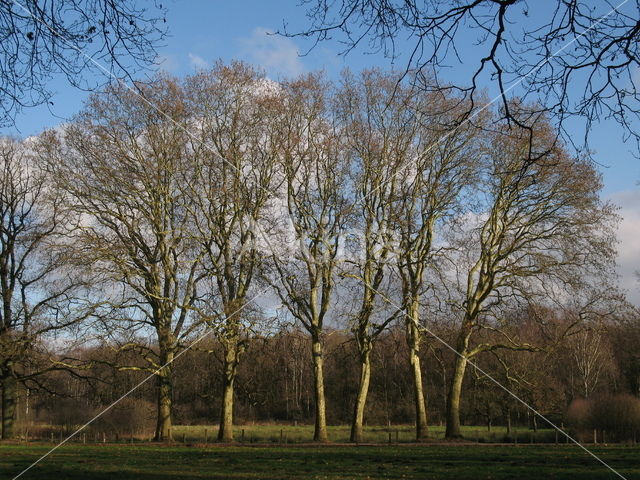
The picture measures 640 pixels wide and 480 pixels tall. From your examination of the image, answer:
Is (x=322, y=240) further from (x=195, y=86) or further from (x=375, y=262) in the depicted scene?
(x=195, y=86)

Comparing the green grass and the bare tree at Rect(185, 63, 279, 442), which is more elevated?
the bare tree at Rect(185, 63, 279, 442)

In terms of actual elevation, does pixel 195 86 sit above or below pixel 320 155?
above

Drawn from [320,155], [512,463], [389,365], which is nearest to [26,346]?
[320,155]

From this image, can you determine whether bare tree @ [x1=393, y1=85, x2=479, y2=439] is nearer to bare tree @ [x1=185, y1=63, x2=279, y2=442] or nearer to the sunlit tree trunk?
bare tree @ [x1=185, y1=63, x2=279, y2=442]

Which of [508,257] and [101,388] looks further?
[101,388]

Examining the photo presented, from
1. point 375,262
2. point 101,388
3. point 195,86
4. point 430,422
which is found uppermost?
point 195,86

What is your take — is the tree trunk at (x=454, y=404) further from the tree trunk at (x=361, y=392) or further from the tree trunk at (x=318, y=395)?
the tree trunk at (x=318, y=395)

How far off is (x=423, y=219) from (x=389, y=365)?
826 inches

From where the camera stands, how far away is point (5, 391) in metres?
28.7

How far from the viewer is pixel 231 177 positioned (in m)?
27.0

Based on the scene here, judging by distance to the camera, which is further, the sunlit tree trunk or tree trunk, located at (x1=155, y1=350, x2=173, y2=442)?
the sunlit tree trunk

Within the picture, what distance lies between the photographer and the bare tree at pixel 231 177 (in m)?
26.3

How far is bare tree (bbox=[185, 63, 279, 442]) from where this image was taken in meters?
26.3

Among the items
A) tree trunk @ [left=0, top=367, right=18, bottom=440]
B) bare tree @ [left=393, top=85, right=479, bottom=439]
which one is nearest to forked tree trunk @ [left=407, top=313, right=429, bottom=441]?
bare tree @ [left=393, top=85, right=479, bottom=439]
